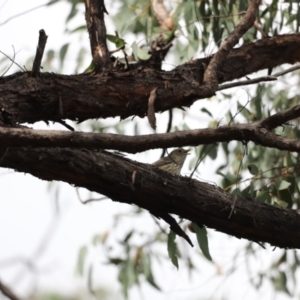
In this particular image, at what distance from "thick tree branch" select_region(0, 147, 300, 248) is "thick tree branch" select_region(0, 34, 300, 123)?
0.24m

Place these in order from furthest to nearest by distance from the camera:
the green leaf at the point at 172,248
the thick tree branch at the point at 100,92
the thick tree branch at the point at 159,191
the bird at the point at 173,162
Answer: the bird at the point at 173,162, the green leaf at the point at 172,248, the thick tree branch at the point at 100,92, the thick tree branch at the point at 159,191

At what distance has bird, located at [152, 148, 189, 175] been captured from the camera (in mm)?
4777

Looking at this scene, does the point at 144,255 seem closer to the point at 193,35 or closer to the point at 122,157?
the point at 193,35

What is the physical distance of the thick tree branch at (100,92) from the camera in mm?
3025

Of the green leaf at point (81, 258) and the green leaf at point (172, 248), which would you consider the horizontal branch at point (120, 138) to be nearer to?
the green leaf at point (172, 248)

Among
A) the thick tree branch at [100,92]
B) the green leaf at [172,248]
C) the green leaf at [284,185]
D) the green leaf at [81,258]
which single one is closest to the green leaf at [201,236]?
the green leaf at [172,248]

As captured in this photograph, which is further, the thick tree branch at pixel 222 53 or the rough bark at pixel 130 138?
the thick tree branch at pixel 222 53

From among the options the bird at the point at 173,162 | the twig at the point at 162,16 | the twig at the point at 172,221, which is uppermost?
the twig at the point at 162,16

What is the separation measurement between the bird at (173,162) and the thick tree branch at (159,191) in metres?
1.41

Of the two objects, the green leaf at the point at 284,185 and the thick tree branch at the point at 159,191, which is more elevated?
the green leaf at the point at 284,185

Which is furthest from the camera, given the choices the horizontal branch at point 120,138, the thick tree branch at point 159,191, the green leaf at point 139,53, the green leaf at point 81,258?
the green leaf at point 81,258

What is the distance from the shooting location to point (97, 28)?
3.73 metres

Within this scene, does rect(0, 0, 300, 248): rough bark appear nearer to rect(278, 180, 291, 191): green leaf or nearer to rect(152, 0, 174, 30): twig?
rect(278, 180, 291, 191): green leaf

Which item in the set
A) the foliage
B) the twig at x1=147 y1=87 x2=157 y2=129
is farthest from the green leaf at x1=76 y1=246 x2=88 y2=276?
the twig at x1=147 y1=87 x2=157 y2=129
